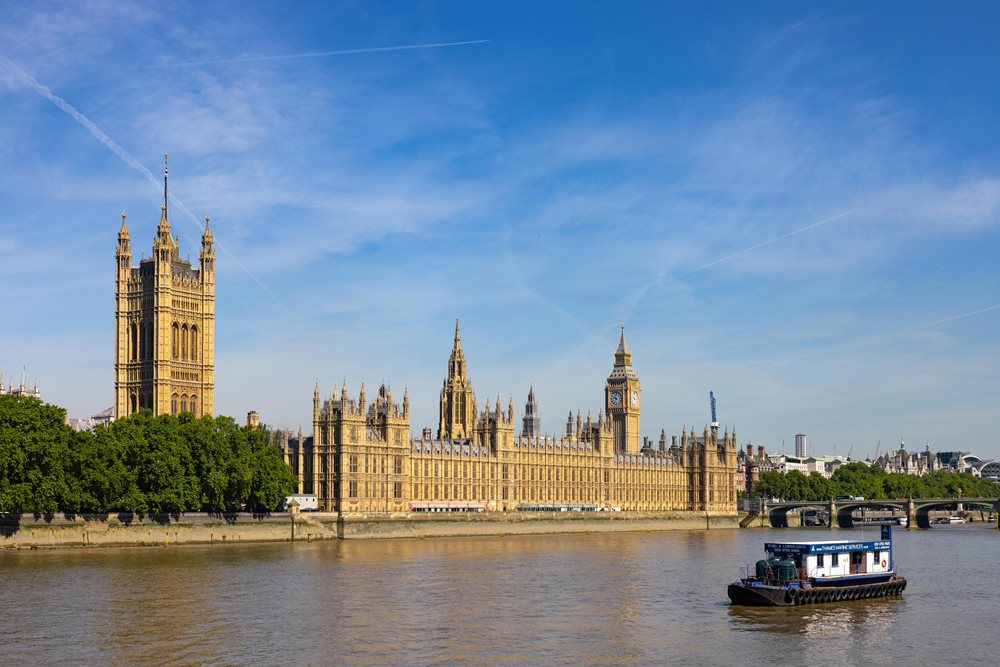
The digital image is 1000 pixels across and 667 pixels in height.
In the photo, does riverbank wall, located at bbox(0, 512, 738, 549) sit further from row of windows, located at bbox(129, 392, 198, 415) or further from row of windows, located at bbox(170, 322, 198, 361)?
row of windows, located at bbox(170, 322, 198, 361)

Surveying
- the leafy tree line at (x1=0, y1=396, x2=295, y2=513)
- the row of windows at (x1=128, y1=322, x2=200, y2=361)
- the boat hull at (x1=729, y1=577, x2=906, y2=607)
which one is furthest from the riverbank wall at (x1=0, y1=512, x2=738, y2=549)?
the boat hull at (x1=729, y1=577, x2=906, y2=607)

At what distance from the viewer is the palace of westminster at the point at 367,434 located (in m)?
136

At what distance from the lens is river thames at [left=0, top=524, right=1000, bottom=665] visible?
5062 centimetres

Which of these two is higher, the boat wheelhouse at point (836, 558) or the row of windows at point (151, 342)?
the row of windows at point (151, 342)

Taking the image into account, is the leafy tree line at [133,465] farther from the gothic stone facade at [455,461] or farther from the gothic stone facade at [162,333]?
the gothic stone facade at [162,333]

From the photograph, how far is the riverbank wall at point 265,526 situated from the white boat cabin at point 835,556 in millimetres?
53313

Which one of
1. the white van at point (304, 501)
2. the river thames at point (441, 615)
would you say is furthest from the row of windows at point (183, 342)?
the river thames at point (441, 615)

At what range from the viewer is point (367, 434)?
5507 inches

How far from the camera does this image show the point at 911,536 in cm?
15788

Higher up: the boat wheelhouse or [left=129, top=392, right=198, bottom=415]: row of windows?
[left=129, top=392, right=198, bottom=415]: row of windows

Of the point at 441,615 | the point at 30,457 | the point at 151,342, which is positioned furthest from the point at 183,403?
the point at 441,615

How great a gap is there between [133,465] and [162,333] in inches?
2139

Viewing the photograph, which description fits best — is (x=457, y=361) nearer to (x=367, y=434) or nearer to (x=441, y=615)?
(x=367, y=434)

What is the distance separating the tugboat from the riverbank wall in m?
53.3
